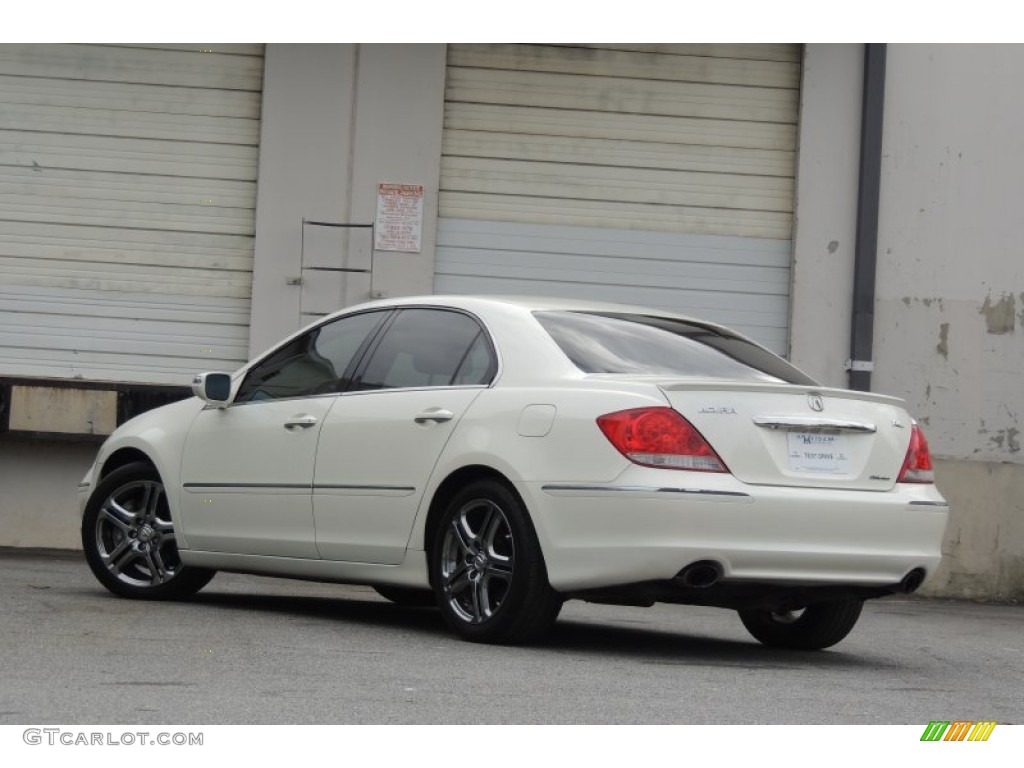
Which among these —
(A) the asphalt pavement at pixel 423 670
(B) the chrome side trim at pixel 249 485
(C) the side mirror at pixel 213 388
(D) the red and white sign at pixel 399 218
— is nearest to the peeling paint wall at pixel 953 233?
(D) the red and white sign at pixel 399 218

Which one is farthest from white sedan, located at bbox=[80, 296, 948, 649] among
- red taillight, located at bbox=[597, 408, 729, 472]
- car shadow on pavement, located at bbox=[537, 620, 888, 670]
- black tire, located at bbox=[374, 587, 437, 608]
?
black tire, located at bbox=[374, 587, 437, 608]

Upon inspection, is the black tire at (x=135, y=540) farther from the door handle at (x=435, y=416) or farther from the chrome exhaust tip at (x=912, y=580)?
the chrome exhaust tip at (x=912, y=580)

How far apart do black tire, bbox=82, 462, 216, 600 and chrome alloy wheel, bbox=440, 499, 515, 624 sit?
198 cm

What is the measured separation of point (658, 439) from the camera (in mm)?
6902

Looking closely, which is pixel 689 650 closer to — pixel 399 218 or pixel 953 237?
pixel 399 218

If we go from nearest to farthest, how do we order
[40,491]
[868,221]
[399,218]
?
[40,491], [399,218], [868,221]

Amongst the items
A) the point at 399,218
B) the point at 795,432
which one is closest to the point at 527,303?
the point at 795,432

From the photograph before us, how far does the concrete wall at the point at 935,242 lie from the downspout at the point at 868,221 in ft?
0.39

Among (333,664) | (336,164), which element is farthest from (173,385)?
(333,664)

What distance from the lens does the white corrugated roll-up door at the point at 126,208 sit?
14883 mm

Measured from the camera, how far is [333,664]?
6570mm

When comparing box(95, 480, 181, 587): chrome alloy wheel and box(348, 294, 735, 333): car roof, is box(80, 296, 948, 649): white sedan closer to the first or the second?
box(348, 294, 735, 333): car roof

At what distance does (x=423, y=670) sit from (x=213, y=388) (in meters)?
2.82

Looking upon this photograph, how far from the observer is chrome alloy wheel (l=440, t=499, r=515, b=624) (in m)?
7.28
